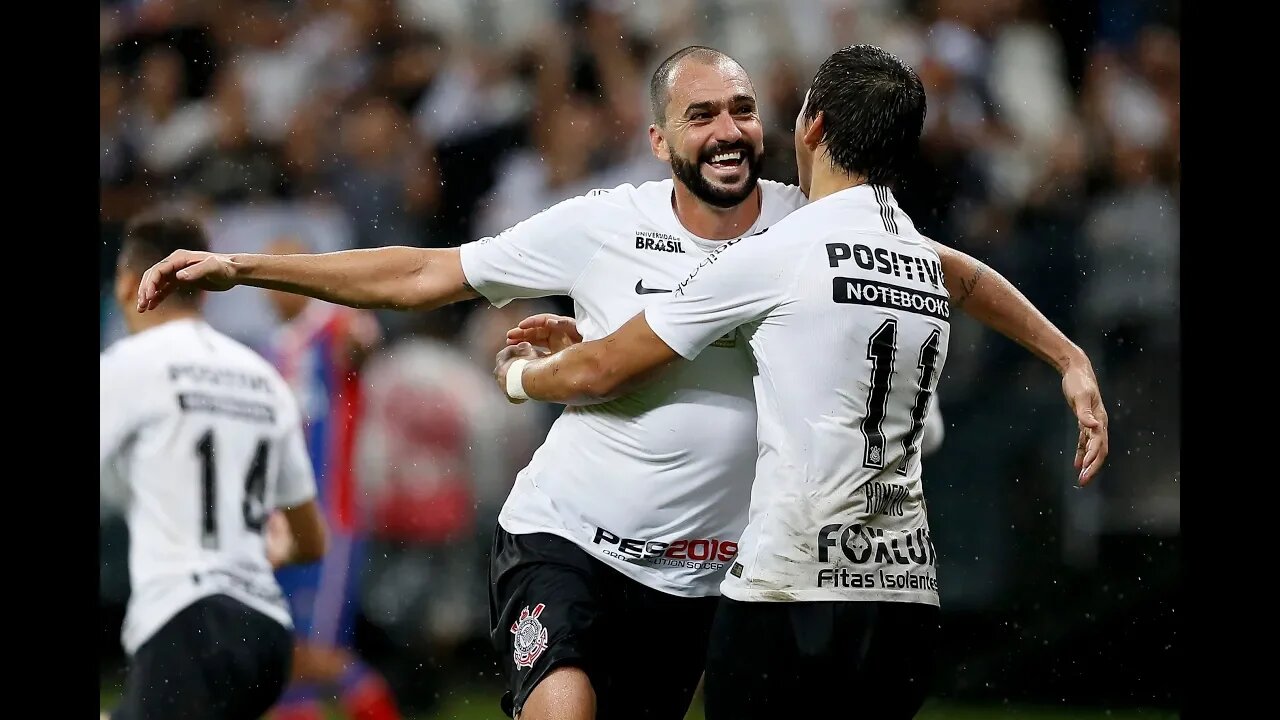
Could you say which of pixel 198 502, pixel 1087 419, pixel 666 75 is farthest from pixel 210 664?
pixel 1087 419

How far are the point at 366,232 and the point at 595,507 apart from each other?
14.1 ft

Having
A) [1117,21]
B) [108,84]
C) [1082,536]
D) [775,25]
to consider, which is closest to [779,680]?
[1082,536]

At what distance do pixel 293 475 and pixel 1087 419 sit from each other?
309 cm

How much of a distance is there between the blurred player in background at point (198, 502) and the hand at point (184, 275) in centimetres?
157

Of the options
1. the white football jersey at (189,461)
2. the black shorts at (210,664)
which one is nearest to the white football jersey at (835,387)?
the black shorts at (210,664)

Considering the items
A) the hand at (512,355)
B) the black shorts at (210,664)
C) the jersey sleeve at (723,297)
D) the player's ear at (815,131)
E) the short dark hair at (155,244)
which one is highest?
the player's ear at (815,131)

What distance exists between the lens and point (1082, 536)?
6750 mm

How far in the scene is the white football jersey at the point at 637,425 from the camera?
361cm

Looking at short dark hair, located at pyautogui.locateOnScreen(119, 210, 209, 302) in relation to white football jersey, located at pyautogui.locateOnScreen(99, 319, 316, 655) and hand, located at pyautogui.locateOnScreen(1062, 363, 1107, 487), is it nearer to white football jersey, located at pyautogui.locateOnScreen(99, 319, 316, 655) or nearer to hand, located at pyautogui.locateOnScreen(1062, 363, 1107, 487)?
white football jersey, located at pyautogui.locateOnScreen(99, 319, 316, 655)

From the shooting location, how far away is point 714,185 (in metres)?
3.71

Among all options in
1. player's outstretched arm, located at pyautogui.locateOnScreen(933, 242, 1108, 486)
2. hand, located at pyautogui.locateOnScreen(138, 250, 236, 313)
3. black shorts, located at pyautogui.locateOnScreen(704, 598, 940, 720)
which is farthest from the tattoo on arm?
hand, located at pyautogui.locateOnScreen(138, 250, 236, 313)

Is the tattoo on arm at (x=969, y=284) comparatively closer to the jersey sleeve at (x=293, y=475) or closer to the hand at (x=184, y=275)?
the hand at (x=184, y=275)

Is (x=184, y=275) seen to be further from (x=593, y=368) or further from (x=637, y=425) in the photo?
(x=637, y=425)

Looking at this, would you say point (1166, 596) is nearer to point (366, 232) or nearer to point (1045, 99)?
point (1045, 99)
